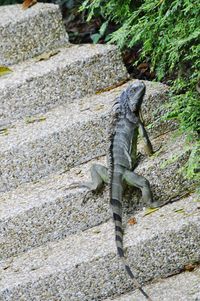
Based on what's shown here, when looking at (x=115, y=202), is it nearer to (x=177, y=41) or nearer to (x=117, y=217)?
(x=117, y=217)

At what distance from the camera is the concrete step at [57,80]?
6473mm

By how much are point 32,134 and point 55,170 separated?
1.01 feet

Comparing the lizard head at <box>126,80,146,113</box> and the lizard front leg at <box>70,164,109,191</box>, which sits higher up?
the lizard head at <box>126,80,146,113</box>

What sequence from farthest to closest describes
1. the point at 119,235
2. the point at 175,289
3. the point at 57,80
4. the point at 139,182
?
1. the point at 57,80
2. the point at 139,182
3. the point at 119,235
4. the point at 175,289

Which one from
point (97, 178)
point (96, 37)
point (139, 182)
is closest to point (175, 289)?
point (139, 182)

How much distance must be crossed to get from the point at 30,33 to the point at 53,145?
1.32 meters

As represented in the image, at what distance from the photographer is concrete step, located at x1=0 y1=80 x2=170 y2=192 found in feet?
19.9

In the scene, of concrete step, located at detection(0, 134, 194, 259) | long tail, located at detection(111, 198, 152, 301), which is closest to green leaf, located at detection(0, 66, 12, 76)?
concrete step, located at detection(0, 134, 194, 259)

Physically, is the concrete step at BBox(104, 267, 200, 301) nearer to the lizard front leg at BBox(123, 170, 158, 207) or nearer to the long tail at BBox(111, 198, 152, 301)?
the long tail at BBox(111, 198, 152, 301)

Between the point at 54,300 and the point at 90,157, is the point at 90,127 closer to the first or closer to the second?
the point at 90,157

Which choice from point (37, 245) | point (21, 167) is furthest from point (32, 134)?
point (37, 245)

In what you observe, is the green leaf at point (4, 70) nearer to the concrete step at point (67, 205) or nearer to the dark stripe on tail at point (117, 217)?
the concrete step at point (67, 205)

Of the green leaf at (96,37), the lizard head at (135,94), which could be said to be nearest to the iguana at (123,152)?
the lizard head at (135,94)

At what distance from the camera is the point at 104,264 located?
5328mm
